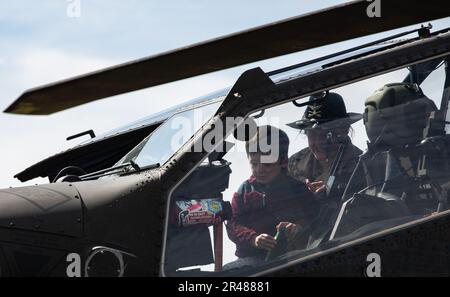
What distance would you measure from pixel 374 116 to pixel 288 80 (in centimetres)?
59

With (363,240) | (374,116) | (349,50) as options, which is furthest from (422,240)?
(349,50)

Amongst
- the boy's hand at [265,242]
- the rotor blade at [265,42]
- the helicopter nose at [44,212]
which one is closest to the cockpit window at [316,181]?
the boy's hand at [265,242]

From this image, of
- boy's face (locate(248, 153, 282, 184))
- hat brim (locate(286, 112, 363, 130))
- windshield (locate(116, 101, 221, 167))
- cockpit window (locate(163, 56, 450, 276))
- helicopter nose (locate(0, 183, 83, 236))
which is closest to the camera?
helicopter nose (locate(0, 183, 83, 236))

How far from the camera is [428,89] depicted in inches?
212

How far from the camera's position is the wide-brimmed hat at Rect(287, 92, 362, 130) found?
5.17 meters

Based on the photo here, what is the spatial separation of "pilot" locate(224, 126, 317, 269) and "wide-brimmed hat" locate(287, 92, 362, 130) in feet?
1.02

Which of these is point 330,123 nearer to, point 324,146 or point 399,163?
point 324,146

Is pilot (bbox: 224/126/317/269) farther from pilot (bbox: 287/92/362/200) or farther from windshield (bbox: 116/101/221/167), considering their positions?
windshield (bbox: 116/101/221/167)

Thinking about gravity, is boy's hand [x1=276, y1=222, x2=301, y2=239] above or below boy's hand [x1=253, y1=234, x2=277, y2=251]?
above

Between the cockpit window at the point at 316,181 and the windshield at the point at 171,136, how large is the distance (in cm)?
41

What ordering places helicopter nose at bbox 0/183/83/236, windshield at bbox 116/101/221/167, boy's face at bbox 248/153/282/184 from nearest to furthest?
helicopter nose at bbox 0/183/83/236 < boy's face at bbox 248/153/282/184 < windshield at bbox 116/101/221/167

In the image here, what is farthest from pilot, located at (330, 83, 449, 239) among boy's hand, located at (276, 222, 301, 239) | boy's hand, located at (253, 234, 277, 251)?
boy's hand, located at (253, 234, 277, 251)

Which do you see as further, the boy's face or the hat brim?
the hat brim

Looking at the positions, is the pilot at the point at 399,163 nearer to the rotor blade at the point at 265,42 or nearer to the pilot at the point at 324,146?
the pilot at the point at 324,146
